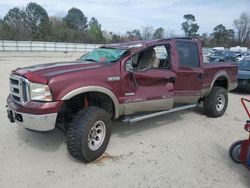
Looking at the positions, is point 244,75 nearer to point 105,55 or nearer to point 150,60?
point 150,60

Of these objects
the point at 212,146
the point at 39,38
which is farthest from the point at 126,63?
the point at 39,38

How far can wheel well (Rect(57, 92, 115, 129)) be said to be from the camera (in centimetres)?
459

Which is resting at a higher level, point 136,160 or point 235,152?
point 235,152

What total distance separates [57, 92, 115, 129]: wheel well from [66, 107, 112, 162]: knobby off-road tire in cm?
27

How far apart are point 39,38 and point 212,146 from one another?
61306mm

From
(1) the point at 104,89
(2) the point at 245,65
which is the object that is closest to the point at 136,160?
(1) the point at 104,89

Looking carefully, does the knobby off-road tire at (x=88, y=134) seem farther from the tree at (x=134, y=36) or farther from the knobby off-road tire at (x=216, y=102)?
the tree at (x=134, y=36)

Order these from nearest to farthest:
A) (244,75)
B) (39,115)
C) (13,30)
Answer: (39,115) → (244,75) → (13,30)

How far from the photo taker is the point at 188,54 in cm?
615

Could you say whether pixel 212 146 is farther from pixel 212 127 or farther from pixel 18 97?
pixel 18 97

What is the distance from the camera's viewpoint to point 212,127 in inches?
247

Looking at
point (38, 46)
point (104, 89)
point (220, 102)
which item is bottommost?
point (220, 102)

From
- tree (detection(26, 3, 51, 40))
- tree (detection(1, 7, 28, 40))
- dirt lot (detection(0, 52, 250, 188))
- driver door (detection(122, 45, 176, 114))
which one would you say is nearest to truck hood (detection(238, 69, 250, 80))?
dirt lot (detection(0, 52, 250, 188))

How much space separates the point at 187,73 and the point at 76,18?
3380 inches
